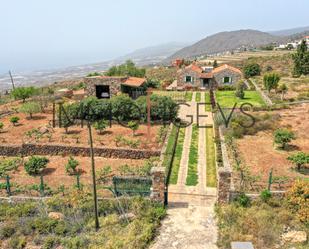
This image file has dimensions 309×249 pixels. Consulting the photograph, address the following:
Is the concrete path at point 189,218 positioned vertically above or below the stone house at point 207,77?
below

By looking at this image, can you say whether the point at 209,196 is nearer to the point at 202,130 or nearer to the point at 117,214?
the point at 117,214

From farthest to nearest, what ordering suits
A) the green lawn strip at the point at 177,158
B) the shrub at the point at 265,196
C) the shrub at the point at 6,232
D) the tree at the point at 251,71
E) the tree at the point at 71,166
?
1. the tree at the point at 251,71
2. the tree at the point at 71,166
3. the green lawn strip at the point at 177,158
4. the shrub at the point at 265,196
5. the shrub at the point at 6,232

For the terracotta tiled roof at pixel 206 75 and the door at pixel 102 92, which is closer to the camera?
the door at pixel 102 92

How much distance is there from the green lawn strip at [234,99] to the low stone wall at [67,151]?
15.7m

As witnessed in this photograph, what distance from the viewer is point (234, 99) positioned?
3581cm

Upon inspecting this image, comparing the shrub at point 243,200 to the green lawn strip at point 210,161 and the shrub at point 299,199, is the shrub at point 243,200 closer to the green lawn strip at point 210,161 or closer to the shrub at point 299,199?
the shrub at point 299,199

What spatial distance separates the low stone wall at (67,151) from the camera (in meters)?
19.8

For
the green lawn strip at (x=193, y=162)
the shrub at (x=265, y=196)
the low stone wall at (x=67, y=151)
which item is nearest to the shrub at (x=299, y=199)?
the shrub at (x=265, y=196)

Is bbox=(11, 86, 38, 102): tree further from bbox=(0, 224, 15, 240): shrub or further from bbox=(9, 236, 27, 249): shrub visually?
bbox=(9, 236, 27, 249): shrub

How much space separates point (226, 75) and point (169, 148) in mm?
26221

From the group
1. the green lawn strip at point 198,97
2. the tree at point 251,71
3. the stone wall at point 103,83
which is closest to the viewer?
the stone wall at point 103,83

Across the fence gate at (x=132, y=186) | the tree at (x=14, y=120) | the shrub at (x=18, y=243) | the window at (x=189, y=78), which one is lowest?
the shrub at (x=18, y=243)

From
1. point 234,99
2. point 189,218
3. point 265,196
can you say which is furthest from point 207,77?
point 189,218

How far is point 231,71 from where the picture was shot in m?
43.1
